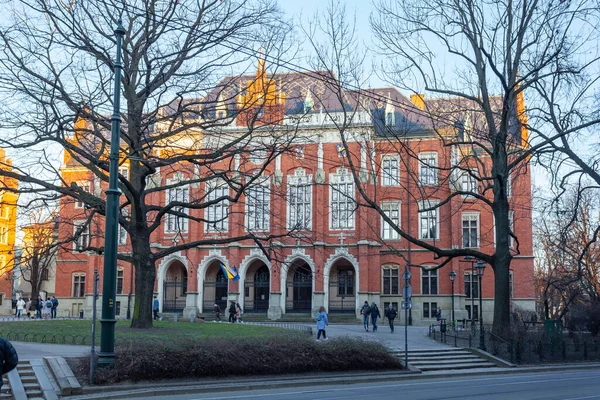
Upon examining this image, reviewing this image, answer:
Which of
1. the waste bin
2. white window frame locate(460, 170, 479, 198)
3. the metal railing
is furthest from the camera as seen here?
the waste bin

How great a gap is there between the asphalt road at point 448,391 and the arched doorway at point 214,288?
33696 millimetres

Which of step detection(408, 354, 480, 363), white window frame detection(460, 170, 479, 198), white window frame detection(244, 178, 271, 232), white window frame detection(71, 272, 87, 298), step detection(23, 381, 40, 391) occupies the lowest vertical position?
step detection(408, 354, 480, 363)

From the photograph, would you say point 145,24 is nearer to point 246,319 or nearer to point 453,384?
A: point 453,384

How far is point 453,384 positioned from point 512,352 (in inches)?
316

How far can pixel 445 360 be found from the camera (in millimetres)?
24609

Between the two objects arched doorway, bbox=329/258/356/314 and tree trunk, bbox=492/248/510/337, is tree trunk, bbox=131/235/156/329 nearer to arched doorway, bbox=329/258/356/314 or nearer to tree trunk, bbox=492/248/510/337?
tree trunk, bbox=492/248/510/337

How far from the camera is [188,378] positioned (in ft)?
55.9

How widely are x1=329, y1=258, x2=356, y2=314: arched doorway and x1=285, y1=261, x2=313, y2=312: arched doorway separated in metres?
1.72

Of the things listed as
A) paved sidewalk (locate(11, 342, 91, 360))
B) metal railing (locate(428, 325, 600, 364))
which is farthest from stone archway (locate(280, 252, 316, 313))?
paved sidewalk (locate(11, 342, 91, 360))

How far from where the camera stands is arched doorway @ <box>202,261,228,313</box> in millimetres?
52688

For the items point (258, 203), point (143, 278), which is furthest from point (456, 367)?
point (143, 278)

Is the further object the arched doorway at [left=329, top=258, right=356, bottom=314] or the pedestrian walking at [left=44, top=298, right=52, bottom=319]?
the arched doorway at [left=329, top=258, right=356, bottom=314]

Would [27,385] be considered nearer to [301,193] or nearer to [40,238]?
[40,238]

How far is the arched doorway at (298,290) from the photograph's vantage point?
50875 millimetres
